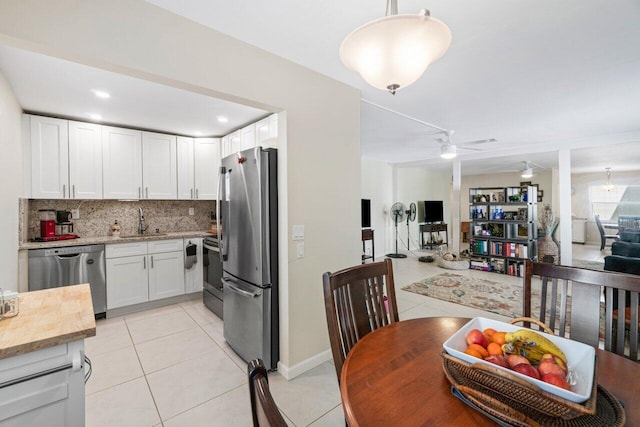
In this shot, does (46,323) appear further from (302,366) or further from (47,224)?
(47,224)

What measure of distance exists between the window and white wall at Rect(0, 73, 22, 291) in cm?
1074

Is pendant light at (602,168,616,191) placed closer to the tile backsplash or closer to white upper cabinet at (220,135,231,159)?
white upper cabinet at (220,135,231,159)

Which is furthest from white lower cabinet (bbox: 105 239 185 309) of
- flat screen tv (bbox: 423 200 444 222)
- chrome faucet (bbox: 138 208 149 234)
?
flat screen tv (bbox: 423 200 444 222)

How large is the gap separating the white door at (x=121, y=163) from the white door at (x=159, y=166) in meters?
0.07

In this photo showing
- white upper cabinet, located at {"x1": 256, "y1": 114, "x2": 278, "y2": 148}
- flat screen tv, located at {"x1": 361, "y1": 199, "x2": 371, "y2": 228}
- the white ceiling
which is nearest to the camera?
the white ceiling

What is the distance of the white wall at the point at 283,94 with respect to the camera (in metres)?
1.33

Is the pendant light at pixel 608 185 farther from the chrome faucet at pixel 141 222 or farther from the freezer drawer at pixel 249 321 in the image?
the chrome faucet at pixel 141 222

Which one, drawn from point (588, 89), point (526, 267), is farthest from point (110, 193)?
point (588, 89)

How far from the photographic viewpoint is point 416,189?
8289mm

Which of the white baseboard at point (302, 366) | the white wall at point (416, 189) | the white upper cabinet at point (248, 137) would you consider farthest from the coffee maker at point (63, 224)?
the white wall at point (416, 189)

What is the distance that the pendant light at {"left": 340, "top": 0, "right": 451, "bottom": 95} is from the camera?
3.12 ft

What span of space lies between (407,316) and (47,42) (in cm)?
381

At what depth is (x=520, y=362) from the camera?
30.4 inches

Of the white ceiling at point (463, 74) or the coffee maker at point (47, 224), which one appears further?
the coffee maker at point (47, 224)
